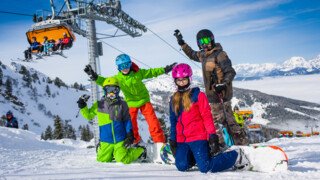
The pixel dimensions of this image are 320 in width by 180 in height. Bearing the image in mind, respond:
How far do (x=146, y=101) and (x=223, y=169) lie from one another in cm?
275

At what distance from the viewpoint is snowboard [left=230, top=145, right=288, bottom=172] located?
4.00 metres

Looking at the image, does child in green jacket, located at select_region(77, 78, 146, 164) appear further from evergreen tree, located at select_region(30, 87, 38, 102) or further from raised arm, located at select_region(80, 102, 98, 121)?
evergreen tree, located at select_region(30, 87, 38, 102)

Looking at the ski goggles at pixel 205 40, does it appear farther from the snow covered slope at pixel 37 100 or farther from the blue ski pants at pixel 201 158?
the snow covered slope at pixel 37 100

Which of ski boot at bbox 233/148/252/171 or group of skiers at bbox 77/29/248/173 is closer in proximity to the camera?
ski boot at bbox 233/148/252/171

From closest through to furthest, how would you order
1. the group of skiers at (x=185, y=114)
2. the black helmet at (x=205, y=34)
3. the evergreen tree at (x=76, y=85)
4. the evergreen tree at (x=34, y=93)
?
1. the group of skiers at (x=185, y=114)
2. the black helmet at (x=205, y=34)
3. the evergreen tree at (x=34, y=93)
4. the evergreen tree at (x=76, y=85)

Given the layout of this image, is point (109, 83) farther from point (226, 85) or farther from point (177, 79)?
point (226, 85)

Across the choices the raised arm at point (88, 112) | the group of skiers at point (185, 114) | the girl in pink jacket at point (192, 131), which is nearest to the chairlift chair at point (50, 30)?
the group of skiers at point (185, 114)

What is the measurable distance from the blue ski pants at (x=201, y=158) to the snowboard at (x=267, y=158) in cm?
19

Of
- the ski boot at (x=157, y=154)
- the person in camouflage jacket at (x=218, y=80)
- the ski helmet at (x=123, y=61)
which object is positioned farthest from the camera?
the ski helmet at (x=123, y=61)

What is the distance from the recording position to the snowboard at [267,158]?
4.00 m

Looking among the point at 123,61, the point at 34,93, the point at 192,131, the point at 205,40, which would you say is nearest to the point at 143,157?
the point at 192,131

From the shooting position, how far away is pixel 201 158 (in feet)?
14.3

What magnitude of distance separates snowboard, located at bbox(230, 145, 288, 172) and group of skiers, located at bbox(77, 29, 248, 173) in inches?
4.3

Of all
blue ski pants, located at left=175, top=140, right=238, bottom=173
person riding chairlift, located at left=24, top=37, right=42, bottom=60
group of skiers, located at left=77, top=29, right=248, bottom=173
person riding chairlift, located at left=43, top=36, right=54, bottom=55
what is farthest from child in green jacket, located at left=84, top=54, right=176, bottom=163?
person riding chairlift, located at left=24, top=37, right=42, bottom=60
